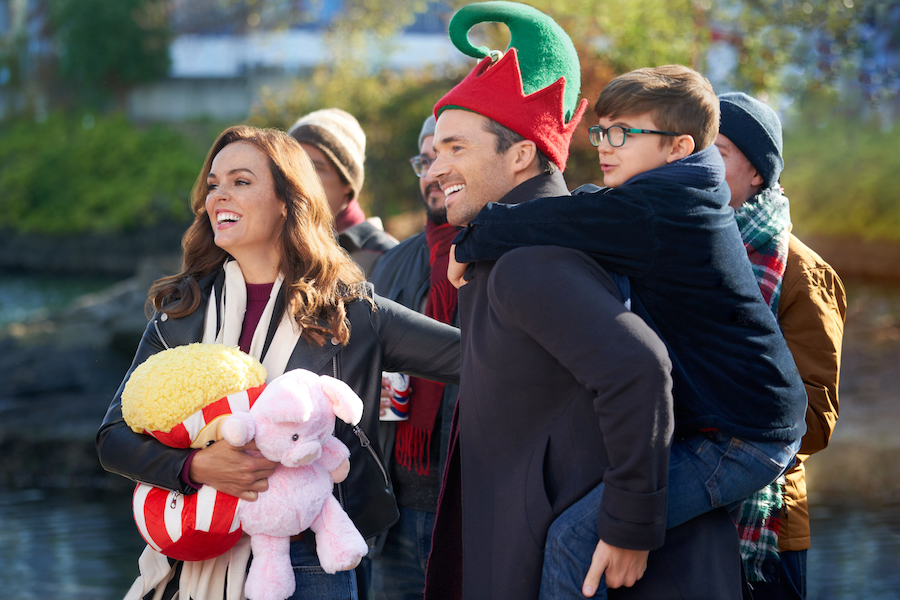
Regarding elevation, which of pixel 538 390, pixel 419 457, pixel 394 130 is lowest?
pixel 394 130

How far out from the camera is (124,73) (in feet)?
100

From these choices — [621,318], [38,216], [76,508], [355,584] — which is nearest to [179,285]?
[355,584]

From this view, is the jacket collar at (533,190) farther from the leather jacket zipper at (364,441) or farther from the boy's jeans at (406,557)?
the boy's jeans at (406,557)

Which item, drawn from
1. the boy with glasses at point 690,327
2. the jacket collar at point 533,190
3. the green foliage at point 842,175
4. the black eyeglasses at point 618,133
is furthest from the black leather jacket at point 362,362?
the green foliage at point 842,175

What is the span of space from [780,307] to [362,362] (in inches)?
51.3

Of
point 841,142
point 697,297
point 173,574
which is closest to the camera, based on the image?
point 697,297

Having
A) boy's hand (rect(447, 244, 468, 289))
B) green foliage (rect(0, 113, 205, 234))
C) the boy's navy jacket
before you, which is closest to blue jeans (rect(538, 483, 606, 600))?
the boy's navy jacket

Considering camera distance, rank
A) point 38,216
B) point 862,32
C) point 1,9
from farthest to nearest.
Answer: point 1,9 < point 38,216 < point 862,32

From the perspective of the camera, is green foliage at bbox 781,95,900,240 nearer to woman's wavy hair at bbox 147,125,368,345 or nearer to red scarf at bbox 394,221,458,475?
red scarf at bbox 394,221,458,475

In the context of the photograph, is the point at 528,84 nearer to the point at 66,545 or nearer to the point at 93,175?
the point at 66,545

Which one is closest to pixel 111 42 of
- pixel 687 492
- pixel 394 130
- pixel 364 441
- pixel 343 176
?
pixel 394 130

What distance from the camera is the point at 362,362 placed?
250 cm

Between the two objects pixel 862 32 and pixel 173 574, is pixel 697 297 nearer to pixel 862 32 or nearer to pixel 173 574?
pixel 173 574

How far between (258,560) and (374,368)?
0.63 metres
